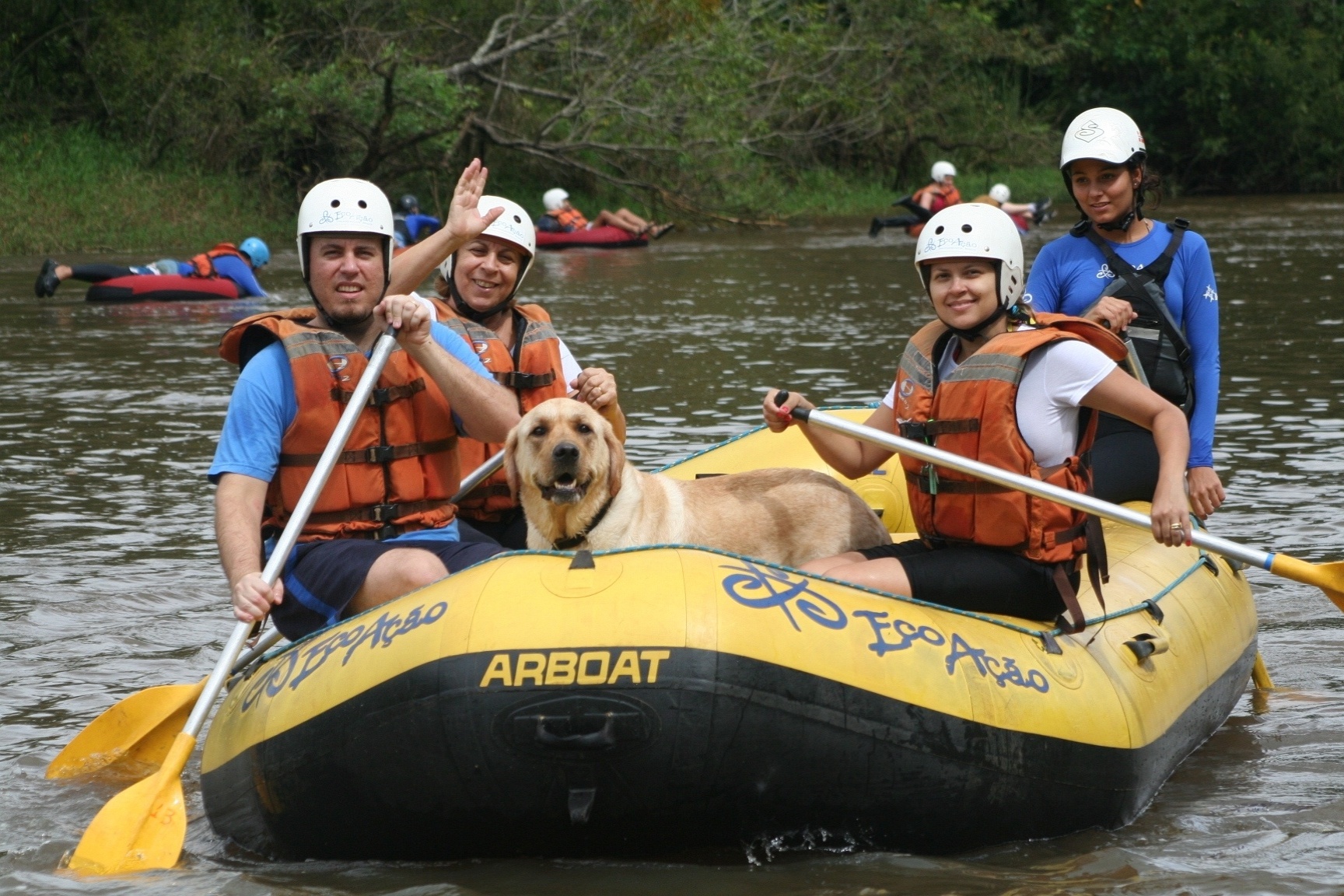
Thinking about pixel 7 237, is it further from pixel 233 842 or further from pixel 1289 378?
pixel 233 842

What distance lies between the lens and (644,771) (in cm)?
374

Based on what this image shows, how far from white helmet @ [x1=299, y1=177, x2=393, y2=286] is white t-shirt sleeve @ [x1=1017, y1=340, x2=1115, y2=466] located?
5.90ft

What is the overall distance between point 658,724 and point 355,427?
1.45m

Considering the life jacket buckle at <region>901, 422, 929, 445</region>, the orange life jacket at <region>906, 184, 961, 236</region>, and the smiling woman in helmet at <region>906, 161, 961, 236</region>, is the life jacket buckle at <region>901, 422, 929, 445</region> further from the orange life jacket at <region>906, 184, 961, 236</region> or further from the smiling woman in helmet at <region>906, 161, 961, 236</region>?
the orange life jacket at <region>906, 184, 961, 236</region>

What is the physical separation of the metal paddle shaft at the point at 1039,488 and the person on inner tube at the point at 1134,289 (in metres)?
0.86

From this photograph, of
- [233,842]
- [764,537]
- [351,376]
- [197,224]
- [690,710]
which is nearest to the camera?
[690,710]

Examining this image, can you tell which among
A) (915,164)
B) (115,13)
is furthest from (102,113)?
(915,164)

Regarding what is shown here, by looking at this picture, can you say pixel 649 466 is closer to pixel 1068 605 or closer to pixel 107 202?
pixel 1068 605

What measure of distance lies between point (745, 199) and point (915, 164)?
9520 millimetres

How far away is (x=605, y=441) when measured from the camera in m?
4.90

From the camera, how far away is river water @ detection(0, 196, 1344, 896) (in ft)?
13.5

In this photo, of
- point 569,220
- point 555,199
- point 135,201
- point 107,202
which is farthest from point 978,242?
point 555,199

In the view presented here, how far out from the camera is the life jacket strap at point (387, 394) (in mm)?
4688

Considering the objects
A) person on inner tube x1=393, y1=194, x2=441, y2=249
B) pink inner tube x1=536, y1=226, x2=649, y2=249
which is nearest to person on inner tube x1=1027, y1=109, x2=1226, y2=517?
person on inner tube x1=393, y1=194, x2=441, y2=249
